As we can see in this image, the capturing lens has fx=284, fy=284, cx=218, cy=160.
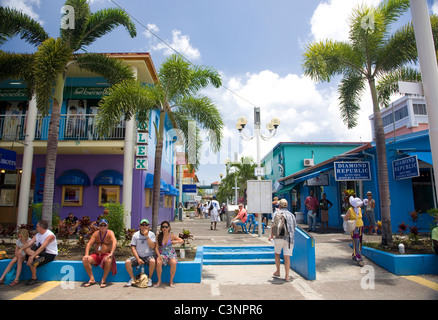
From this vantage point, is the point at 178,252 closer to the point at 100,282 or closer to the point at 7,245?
the point at 100,282

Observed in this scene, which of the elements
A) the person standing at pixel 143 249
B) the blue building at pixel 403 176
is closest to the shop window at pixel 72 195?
the person standing at pixel 143 249

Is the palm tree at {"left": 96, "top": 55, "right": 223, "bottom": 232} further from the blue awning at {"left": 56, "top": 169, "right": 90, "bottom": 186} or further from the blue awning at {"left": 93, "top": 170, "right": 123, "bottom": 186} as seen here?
the blue awning at {"left": 56, "top": 169, "right": 90, "bottom": 186}

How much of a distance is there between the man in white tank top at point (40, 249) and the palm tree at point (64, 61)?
175cm

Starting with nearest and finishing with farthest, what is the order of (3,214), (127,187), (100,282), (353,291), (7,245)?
(353,291) < (100,282) < (7,245) < (127,187) < (3,214)

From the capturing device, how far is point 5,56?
29.7ft

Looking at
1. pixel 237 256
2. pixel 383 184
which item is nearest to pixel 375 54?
pixel 383 184

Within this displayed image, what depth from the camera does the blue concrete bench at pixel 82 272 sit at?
5.73 metres

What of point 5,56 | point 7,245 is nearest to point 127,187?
point 7,245

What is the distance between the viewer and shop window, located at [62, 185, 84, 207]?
13.1 m

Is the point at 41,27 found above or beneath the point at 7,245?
above

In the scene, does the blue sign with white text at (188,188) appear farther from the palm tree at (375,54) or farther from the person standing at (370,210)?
the palm tree at (375,54)

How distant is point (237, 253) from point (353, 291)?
321 cm

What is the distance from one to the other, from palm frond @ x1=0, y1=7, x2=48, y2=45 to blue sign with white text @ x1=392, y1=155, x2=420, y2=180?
41.3 ft
